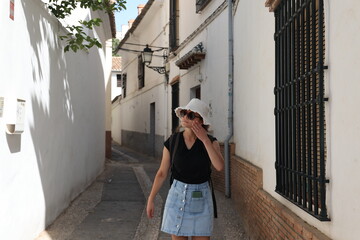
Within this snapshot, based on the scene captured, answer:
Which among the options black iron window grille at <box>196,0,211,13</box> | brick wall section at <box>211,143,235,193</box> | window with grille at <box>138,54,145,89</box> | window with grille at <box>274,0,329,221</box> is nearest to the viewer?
window with grille at <box>274,0,329,221</box>

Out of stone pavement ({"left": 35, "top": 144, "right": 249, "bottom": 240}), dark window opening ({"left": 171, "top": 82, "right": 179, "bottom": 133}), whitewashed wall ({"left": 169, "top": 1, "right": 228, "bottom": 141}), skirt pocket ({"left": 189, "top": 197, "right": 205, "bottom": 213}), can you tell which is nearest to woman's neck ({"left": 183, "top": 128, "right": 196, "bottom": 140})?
skirt pocket ({"left": 189, "top": 197, "right": 205, "bottom": 213})

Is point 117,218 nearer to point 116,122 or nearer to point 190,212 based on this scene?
point 190,212

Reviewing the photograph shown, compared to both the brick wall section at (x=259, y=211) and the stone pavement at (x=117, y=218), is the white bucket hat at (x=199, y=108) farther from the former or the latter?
the stone pavement at (x=117, y=218)

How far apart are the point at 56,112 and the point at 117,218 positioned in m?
1.73

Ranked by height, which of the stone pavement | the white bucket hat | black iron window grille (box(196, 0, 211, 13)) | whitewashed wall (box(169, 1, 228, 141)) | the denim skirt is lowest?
the stone pavement

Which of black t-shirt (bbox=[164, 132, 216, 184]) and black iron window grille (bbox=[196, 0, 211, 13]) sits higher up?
black iron window grille (bbox=[196, 0, 211, 13])

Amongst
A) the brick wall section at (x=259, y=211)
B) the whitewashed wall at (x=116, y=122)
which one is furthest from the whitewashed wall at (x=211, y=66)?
the whitewashed wall at (x=116, y=122)

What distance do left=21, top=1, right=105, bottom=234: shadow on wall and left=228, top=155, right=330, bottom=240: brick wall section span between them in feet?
8.14

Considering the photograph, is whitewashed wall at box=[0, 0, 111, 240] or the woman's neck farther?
whitewashed wall at box=[0, 0, 111, 240]

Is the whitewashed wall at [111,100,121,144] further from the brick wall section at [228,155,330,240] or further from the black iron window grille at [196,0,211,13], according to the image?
the brick wall section at [228,155,330,240]

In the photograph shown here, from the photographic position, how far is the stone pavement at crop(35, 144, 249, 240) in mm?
5047

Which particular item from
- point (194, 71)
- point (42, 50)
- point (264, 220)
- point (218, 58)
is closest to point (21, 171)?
point (42, 50)

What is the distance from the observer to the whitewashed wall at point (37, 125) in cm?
364

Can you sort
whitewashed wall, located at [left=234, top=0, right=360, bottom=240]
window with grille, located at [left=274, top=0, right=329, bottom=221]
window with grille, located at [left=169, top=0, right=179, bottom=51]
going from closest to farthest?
whitewashed wall, located at [left=234, top=0, right=360, bottom=240], window with grille, located at [left=274, top=0, right=329, bottom=221], window with grille, located at [left=169, top=0, right=179, bottom=51]
